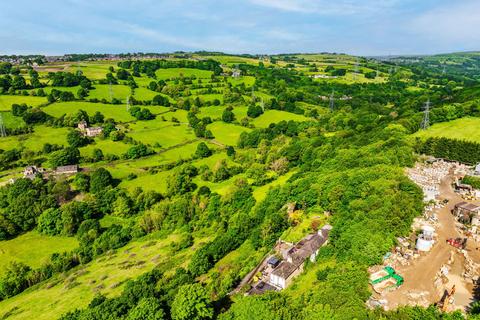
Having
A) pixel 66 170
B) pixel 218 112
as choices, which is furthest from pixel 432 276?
pixel 218 112

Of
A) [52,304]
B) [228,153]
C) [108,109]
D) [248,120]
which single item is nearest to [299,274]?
[52,304]

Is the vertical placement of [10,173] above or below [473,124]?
below

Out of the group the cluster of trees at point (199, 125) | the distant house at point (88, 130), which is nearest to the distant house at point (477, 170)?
the cluster of trees at point (199, 125)

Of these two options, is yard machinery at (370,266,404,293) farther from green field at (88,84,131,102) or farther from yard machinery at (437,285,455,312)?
green field at (88,84,131,102)

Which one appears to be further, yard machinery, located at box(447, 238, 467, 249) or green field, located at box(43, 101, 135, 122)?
green field, located at box(43, 101, 135, 122)

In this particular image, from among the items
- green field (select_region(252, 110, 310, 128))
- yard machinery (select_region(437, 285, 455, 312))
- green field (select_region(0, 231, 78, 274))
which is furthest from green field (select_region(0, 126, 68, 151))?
yard machinery (select_region(437, 285, 455, 312))

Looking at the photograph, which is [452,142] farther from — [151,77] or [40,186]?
[151,77]
